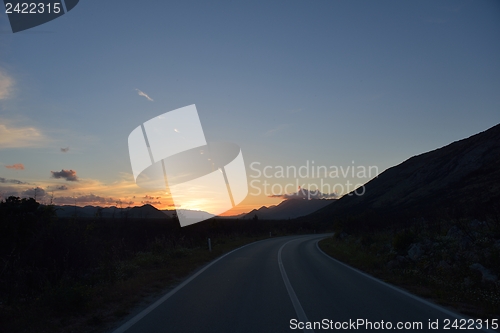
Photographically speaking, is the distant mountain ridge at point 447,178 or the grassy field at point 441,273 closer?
the grassy field at point 441,273

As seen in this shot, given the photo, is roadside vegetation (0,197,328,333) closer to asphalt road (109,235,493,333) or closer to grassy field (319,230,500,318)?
asphalt road (109,235,493,333)

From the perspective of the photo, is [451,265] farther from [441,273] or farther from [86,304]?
[86,304]

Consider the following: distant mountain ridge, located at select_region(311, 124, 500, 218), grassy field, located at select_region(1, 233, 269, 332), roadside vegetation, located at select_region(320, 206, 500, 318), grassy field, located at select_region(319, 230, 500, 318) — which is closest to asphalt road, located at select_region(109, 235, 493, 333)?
grassy field, located at select_region(1, 233, 269, 332)

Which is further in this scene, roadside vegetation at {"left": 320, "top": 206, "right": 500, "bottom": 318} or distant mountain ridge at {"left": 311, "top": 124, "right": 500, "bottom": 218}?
distant mountain ridge at {"left": 311, "top": 124, "right": 500, "bottom": 218}

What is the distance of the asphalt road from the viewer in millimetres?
6637

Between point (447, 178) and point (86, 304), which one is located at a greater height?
point (447, 178)

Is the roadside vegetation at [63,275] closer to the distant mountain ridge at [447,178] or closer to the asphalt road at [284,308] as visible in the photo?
the asphalt road at [284,308]

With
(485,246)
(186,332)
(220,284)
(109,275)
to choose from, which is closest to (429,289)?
(485,246)

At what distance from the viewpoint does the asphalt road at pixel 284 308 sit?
21.8ft

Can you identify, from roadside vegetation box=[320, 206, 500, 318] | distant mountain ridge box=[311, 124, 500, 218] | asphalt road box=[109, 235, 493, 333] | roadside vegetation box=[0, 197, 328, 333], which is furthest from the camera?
distant mountain ridge box=[311, 124, 500, 218]

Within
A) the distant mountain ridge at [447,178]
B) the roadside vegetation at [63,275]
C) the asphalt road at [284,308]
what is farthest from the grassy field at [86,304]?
the distant mountain ridge at [447,178]

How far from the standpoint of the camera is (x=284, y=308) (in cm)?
804

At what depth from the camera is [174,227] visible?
3472 cm

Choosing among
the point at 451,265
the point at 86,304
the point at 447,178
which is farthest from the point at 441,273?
the point at 447,178
